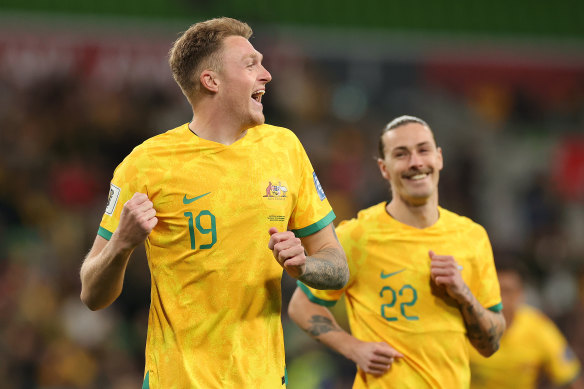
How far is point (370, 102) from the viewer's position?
13.0 metres

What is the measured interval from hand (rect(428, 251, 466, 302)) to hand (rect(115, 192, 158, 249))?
158 centimetres

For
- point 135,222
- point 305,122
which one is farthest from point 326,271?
point 305,122

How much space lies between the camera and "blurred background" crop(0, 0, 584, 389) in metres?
9.29

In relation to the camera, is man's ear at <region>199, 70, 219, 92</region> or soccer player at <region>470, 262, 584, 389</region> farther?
soccer player at <region>470, 262, 584, 389</region>

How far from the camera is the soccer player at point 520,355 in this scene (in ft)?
19.9

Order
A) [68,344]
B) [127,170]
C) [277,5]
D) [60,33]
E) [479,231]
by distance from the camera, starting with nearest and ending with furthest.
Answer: [127,170] < [479,231] < [68,344] < [60,33] < [277,5]

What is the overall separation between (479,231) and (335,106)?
8.55 meters

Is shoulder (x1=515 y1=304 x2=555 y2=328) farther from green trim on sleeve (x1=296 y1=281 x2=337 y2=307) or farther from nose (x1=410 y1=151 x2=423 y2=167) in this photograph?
nose (x1=410 y1=151 x2=423 y2=167)

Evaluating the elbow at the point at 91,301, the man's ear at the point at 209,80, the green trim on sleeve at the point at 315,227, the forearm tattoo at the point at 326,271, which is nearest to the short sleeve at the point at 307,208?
the green trim on sleeve at the point at 315,227

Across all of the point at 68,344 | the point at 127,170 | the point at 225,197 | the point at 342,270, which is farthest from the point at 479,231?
the point at 68,344

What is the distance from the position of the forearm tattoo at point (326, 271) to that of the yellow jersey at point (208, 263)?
0.69 feet

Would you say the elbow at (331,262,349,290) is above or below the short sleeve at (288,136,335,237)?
below

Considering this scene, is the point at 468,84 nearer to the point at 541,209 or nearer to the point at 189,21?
the point at 541,209

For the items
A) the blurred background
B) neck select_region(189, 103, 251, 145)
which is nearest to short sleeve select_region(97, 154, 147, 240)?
neck select_region(189, 103, 251, 145)
